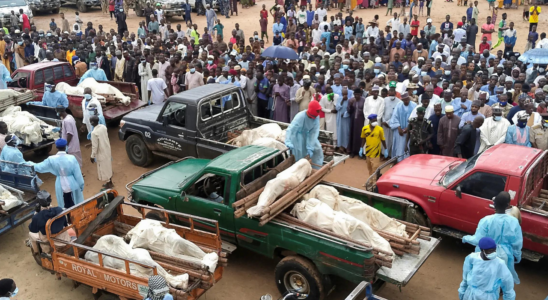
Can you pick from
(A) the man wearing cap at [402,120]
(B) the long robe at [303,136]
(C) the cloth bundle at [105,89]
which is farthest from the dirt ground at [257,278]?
(C) the cloth bundle at [105,89]

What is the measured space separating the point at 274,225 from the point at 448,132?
474 cm

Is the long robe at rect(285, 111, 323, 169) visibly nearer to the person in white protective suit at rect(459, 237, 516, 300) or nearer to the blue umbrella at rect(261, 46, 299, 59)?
the person in white protective suit at rect(459, 237, 516, 300)

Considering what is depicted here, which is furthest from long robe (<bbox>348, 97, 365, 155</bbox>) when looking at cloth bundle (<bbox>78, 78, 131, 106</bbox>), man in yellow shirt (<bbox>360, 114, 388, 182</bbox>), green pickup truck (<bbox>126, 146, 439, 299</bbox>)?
cloth bundle (<bbox>78, 78, 131, 106</bbox>)

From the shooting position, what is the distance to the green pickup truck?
6.25m

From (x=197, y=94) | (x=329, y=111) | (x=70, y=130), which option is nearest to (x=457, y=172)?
(x=329, y=111)

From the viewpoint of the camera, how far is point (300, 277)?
677 cm

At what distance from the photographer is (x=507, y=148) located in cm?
785

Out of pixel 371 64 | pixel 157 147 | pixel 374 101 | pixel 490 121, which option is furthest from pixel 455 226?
pixel 371 64

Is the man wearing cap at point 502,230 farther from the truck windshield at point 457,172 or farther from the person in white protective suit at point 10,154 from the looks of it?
the person in white protective suit at point 10,154

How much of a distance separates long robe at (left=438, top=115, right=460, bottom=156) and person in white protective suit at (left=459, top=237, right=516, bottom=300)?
14.9 feet

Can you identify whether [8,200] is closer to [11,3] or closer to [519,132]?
[519,132]

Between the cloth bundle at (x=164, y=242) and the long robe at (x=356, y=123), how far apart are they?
5.74 m

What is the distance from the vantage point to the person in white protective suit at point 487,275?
17.9 ft

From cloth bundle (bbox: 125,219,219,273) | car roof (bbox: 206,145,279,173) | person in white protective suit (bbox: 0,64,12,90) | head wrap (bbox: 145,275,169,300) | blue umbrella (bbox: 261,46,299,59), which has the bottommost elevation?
cloth bundle (bbox: 125,219,219,273)
